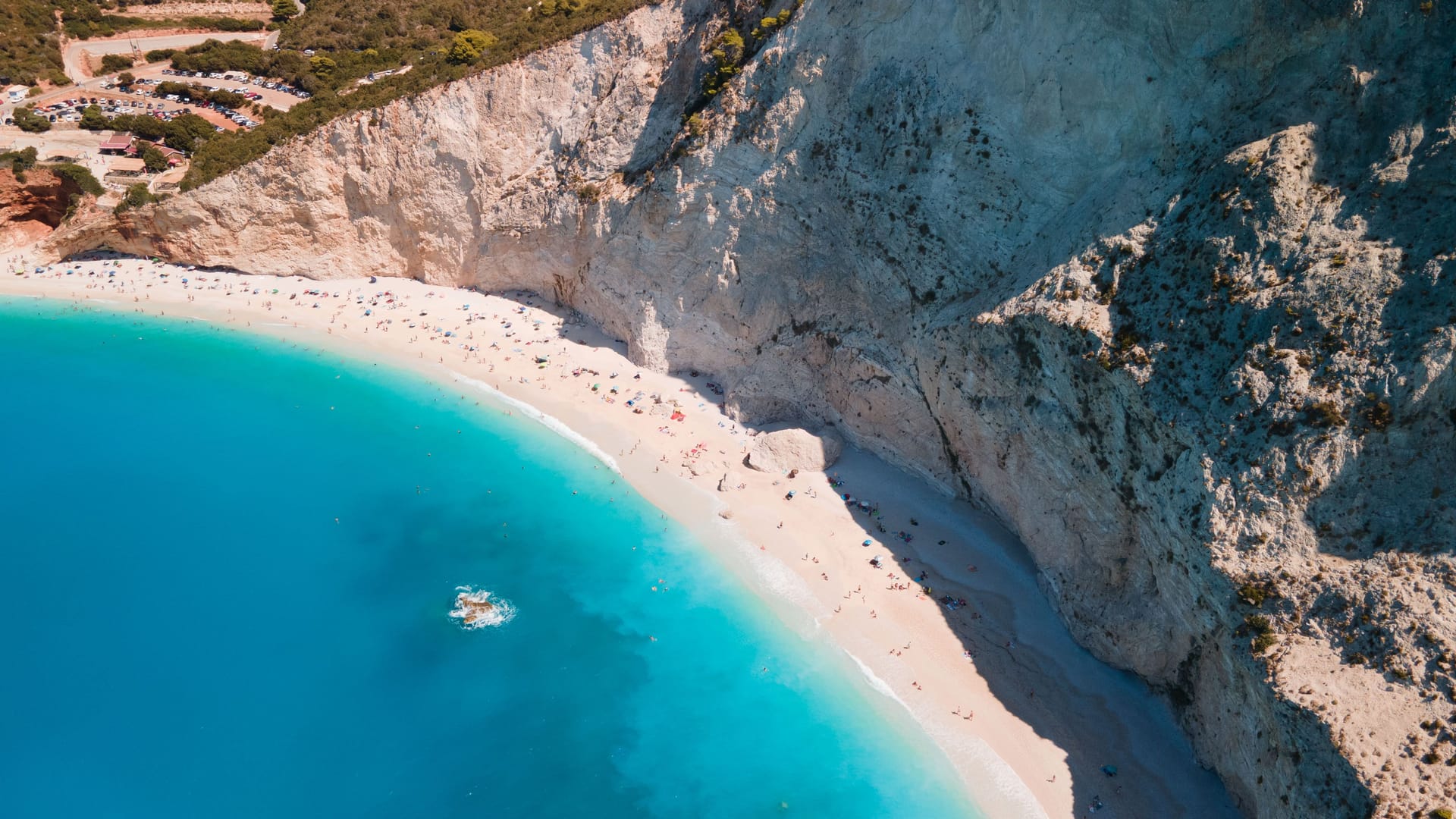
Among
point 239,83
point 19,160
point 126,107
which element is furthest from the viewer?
point 239,83

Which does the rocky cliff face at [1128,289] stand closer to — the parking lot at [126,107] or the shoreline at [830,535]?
the shoreline at [830,535]

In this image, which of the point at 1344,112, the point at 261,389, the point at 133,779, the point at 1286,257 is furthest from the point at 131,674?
the point at 1344,112

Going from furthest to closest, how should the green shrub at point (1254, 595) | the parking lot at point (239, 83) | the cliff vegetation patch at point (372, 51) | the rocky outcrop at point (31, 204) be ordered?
the parking lot at point (239, 83) → the rocky outcrop at point (31, 204) → the cliff vegetation patch at point (372, 51) → the green shrub at point (1254, 595)

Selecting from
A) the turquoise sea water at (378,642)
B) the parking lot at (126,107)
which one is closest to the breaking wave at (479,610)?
the turquoise sea water at (378,642)

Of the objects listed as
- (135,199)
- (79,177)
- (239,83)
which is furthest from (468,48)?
(239,83)

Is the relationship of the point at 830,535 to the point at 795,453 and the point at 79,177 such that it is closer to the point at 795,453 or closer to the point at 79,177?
the point at 795,453
